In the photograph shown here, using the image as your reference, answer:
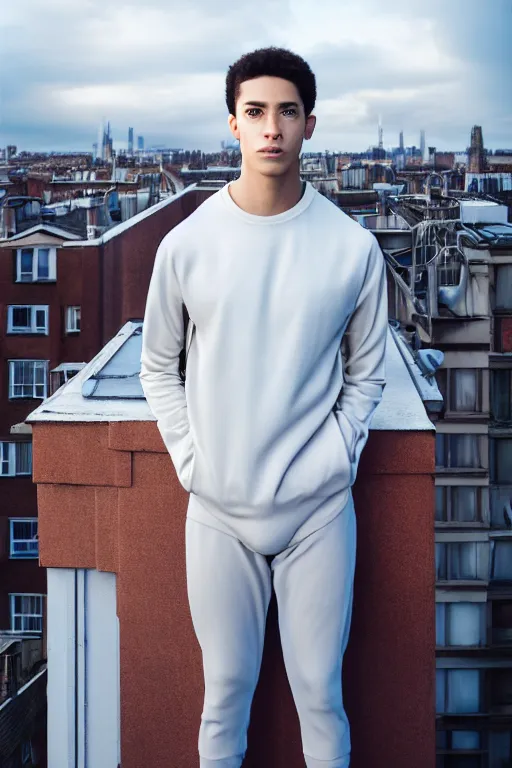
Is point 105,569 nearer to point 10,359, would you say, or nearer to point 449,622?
point 10,359

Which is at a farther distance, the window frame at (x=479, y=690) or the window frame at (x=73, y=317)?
the window frame at (x=479, y=690)

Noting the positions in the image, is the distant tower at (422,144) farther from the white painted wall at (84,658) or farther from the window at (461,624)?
the white painted wall at (84,658)

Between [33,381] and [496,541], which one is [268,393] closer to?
[33,381]

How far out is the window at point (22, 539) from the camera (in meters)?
6.42

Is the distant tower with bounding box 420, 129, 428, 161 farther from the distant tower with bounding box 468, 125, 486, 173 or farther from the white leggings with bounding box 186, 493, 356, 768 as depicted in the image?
the white leggings with bounding box 186, 493, 356, 768

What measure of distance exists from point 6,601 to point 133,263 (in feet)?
8.50

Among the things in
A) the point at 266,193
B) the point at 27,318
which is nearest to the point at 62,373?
the point at 27,318

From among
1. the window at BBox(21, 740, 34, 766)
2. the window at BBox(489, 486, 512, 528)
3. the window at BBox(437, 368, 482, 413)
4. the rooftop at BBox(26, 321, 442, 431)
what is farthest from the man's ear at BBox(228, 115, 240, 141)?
the window at BBox(489, 486, 512, 528)

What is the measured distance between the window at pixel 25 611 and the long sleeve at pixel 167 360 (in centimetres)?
490

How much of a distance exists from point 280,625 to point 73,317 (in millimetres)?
4948

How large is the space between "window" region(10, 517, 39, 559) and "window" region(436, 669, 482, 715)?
3.00 metres

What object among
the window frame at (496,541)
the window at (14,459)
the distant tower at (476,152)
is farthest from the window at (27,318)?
the window frame at (496,541)

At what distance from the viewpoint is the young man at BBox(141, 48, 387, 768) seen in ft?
5.19

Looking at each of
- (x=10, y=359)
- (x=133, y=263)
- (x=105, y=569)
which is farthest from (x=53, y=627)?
(x=10, y=359)
